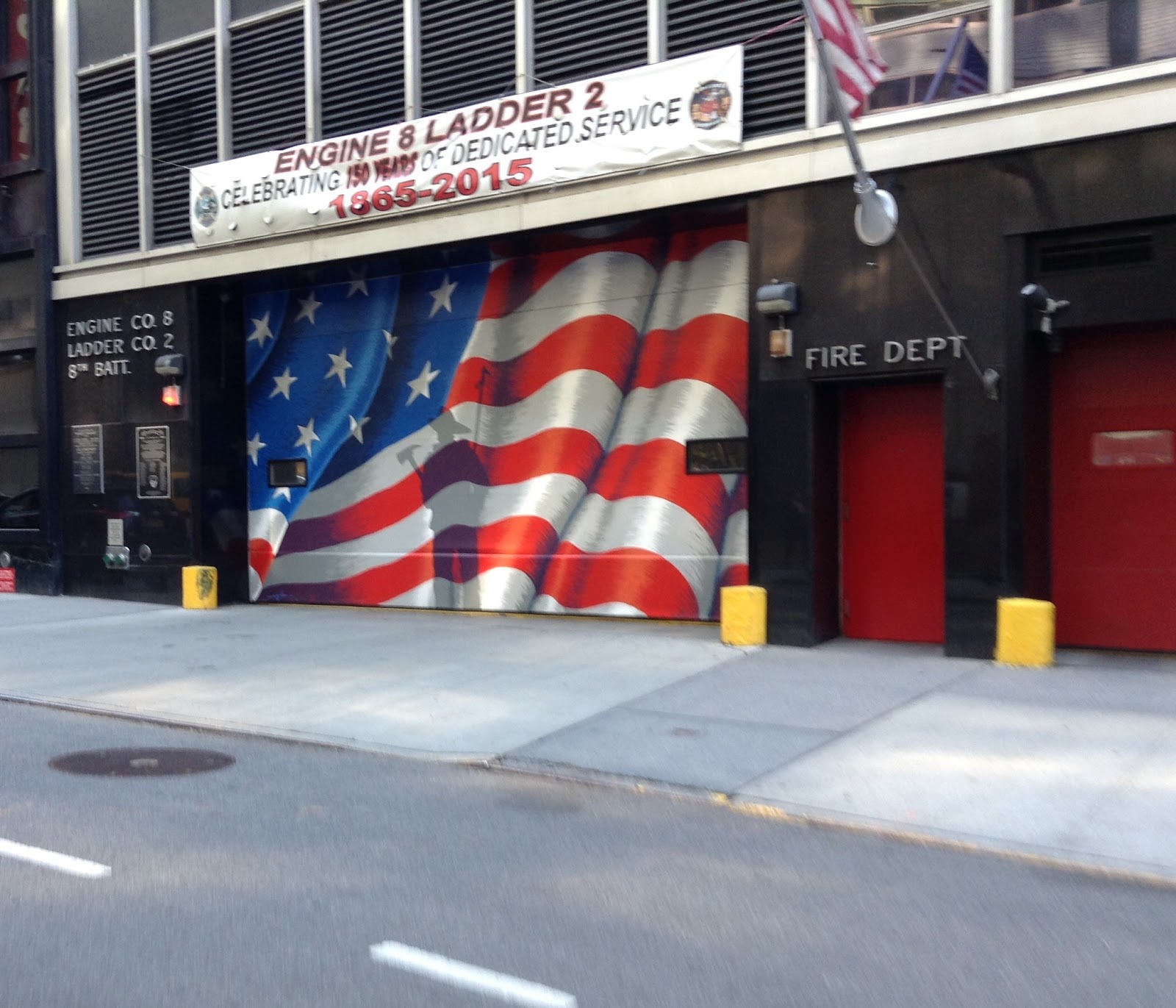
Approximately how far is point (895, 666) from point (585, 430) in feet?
17.2

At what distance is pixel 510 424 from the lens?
14562 mm

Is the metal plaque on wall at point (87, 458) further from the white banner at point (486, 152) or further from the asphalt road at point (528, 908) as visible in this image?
the asphalt road at point (528, 908)

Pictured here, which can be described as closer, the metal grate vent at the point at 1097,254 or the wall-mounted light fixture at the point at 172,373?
the metal grate vent at the point at 1097,254

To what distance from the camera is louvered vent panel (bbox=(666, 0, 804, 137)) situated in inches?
446

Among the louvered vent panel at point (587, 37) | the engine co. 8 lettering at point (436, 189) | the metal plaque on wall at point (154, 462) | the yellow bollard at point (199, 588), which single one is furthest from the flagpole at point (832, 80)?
the metal plaque on wall at point (154, 462)

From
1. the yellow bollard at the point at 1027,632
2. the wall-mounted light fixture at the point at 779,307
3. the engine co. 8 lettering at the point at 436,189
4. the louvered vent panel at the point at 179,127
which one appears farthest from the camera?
the louvered vent panel at the point at 179,127

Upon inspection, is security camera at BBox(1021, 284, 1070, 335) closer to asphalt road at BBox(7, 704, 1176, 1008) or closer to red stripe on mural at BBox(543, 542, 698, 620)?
red stripe on mural at BBox(543, 542, 698, 620)

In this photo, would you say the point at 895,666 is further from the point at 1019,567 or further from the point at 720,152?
the point at 720,152

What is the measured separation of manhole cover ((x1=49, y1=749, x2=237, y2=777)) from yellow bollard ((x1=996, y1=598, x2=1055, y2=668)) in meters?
6.33

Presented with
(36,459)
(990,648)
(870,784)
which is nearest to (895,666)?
(990,648)

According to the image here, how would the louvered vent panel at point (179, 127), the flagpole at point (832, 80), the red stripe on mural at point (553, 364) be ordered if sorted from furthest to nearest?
the louvered vent panel at point (179, 127)
the red stripe on mural at point (553, 364)
the flagpole at point (832, 80)

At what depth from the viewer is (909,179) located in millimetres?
10648

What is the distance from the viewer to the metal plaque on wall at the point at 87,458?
680 inches

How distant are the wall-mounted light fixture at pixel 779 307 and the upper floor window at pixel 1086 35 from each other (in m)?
2.66
